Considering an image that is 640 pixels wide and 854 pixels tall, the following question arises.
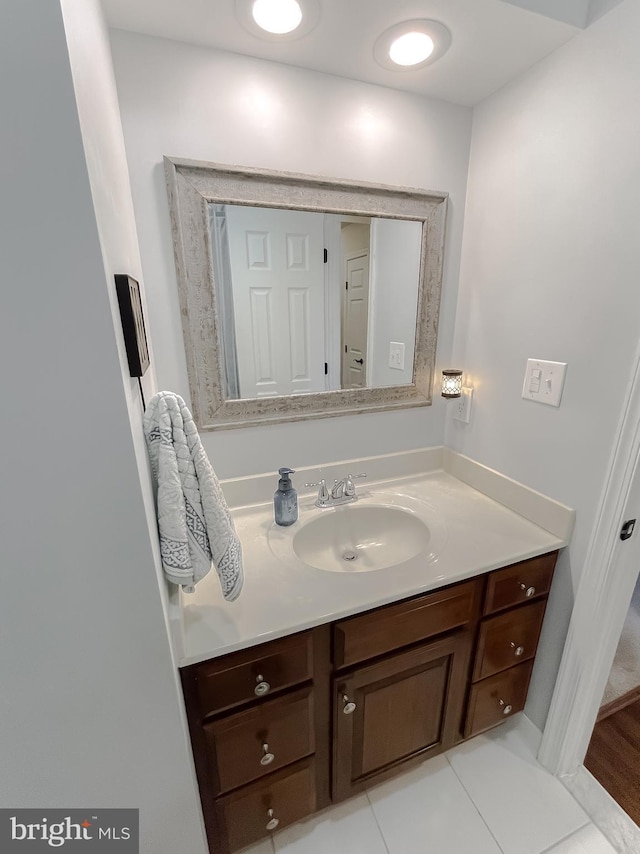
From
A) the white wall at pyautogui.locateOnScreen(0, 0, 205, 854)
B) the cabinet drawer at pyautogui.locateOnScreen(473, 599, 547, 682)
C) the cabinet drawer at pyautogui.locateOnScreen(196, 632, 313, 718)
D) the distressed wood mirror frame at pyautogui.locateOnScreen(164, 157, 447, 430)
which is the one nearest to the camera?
the white wall at pyautogui.locateOnScreen(0, 0, 205, 854)

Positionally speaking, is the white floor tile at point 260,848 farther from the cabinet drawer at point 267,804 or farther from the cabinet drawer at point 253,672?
the cabinet drawer at point 253,672

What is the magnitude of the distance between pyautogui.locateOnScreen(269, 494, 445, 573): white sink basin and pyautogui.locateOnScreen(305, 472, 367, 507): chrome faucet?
3cm

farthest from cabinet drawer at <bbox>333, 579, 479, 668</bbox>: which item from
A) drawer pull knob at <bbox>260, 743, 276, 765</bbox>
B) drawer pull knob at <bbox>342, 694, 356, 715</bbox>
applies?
drawer pull knob at <bbox>260, 743, 276, 765</bbox>

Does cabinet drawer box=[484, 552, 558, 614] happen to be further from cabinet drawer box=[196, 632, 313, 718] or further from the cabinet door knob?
the cabinet door knob

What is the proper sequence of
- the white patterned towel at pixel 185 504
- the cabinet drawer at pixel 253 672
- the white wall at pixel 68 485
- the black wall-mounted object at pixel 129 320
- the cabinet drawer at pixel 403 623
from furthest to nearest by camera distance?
the cabinet drawer at pixel 403 623 < the cabinet drawer at pixel 253 672 < the white patterned towel at pixel 185 504 < the black wall-mounted object at pixel 129 320 < the white wall at pixel 68 485

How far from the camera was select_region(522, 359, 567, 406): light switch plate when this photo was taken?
1058mm

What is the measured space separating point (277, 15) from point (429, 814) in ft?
7.11

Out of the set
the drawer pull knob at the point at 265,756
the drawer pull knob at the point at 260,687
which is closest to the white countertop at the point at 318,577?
the drawer pull knob at the point at 260,687

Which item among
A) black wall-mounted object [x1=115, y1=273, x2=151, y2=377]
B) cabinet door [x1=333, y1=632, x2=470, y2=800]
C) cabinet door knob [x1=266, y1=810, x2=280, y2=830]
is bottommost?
cabinet door knob [x1=266, y1=810, x2=280, y2=830]

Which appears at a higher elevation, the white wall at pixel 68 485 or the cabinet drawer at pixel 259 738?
the white wall at pixel 68 485

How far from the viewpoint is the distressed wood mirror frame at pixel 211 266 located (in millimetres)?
1007

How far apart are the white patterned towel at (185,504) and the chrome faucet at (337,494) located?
51 centimetres

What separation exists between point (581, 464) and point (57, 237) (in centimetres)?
123

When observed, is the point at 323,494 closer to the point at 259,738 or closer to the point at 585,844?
the point at 259,738
